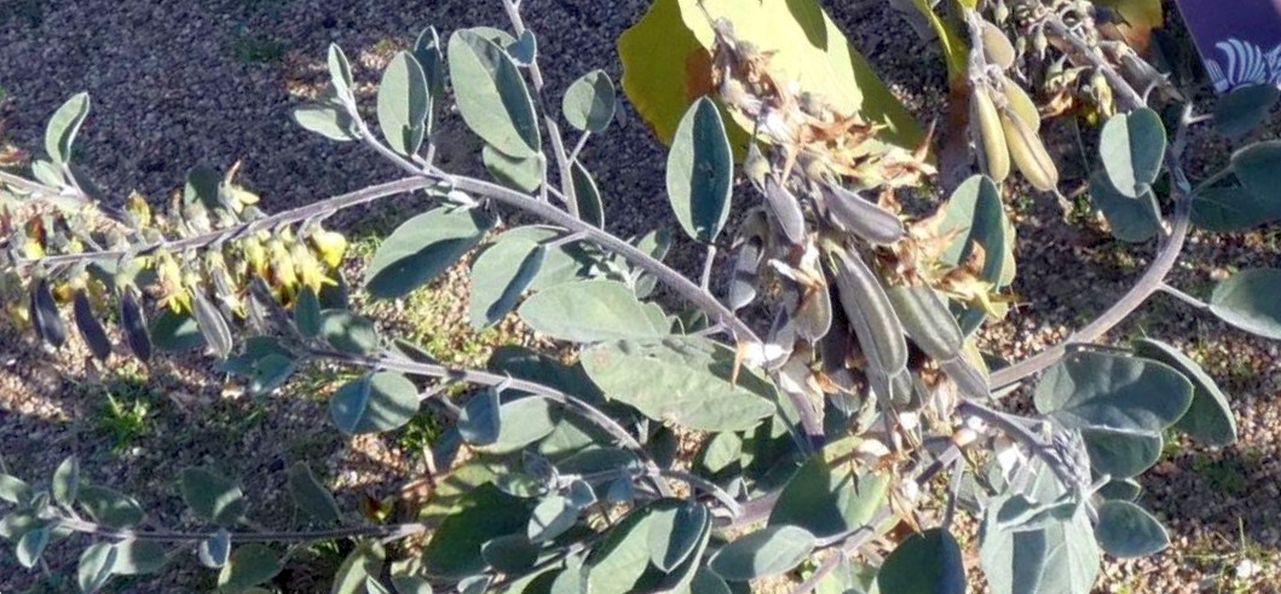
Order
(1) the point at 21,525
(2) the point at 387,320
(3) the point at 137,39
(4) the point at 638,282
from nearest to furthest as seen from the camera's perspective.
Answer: (1) the point at 21,525 < (4) the point at 638,282 < (2) the point at 387,320 < (3) the point at 137,39

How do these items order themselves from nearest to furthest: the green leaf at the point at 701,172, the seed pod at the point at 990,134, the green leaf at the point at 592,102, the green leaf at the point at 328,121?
1. the green leaf at the point at 701,172
2. the green leaf at the point at 328,121
3. the green leaf at the point at 592,102
4. the seed pod at the point at 990,134

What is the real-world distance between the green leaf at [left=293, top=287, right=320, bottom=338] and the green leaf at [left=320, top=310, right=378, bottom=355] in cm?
8

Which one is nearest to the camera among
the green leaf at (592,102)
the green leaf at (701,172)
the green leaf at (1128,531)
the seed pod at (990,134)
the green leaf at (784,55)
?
the green leaf at (1128,531)

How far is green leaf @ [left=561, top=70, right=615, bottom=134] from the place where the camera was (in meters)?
1.26

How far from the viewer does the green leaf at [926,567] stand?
3.47 ft

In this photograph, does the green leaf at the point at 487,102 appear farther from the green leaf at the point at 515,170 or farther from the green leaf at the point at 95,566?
the green leaf at the point at 95,566

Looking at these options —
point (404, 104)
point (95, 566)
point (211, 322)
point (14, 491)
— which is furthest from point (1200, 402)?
point (14, 491)

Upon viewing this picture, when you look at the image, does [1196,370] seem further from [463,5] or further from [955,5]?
[463,5]

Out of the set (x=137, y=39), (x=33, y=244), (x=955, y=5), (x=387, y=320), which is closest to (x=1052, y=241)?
(x=955, y=5)

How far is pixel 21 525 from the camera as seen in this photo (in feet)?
4.44

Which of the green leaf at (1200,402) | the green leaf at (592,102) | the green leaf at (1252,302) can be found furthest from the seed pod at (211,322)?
the green leaf at (1252,302)

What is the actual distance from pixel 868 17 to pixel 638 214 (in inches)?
21.8

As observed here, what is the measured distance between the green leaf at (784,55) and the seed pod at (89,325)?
2.70 feet

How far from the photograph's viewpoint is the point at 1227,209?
1.31 meters
